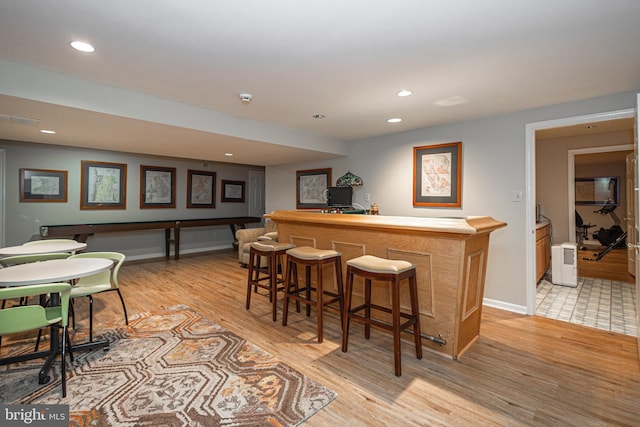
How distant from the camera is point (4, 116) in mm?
2891

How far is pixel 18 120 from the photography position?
3.05 meters

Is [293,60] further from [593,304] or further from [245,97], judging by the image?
[593,304]

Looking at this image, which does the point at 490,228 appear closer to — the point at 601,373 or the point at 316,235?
the point at 601,373

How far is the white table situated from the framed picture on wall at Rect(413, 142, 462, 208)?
366 cm

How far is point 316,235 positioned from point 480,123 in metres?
2.41

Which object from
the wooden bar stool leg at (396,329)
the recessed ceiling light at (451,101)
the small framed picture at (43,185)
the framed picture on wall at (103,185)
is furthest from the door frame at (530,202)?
→ the small framed picture at (43,185)

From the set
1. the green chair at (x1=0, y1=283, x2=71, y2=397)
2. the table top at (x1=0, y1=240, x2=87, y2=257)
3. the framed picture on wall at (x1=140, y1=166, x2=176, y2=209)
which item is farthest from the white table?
the framed picture on wall at (x1=140, y1=166, x2=176, y2=209)

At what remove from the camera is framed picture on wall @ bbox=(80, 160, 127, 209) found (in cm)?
550

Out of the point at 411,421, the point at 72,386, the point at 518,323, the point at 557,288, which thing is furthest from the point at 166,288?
the point at 557,288

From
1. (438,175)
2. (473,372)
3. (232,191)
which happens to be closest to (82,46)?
(473,372)

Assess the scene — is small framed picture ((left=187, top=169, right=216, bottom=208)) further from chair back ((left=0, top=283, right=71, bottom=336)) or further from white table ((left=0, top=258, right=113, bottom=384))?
chair back ((left=0, top=283, right=71, bottom=336))

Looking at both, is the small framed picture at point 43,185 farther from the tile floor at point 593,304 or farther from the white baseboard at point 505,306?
the tile floor at point 593,304

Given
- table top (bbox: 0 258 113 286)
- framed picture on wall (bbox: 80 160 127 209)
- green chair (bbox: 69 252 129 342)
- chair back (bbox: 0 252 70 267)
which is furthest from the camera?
framed picture on wall (bbox: 80 160 127 209)

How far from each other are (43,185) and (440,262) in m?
6.22
